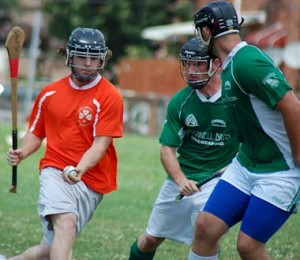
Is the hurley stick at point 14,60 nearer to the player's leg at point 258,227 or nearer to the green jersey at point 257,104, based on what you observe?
the green jersey at point 257,104

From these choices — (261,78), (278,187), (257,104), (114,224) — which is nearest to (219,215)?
(278,187)

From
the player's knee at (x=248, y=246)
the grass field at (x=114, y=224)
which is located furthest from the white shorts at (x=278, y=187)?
the grass field at (x=114, y=224)

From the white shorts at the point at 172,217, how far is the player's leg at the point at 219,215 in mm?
1262

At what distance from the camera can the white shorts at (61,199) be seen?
740 centimetres

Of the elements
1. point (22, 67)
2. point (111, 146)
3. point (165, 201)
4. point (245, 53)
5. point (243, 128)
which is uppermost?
point (245, 53)

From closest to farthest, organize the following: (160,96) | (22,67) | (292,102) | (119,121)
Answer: (292,102) < (119,121) < (160,96) < (22,67)

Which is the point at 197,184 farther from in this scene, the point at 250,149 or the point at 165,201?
the point at 250,149

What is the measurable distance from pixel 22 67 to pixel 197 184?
5424 centimetres

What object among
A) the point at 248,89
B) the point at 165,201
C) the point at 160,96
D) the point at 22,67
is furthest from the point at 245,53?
the point at 22,67

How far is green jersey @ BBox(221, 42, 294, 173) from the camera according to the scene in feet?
21.0

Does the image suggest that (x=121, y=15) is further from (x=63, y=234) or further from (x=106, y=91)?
(x=63, y=234)

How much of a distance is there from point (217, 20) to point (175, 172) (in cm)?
151

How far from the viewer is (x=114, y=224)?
455 inches

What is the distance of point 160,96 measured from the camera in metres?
33.1
